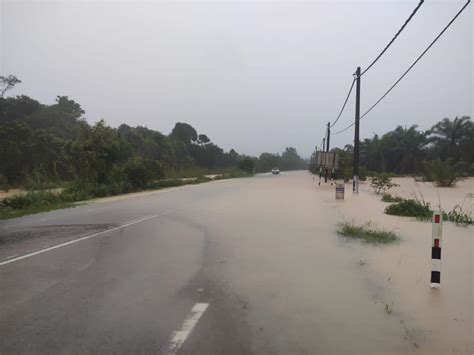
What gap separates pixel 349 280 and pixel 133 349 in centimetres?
361

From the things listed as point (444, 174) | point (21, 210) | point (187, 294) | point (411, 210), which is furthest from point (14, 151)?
point (444, 174)

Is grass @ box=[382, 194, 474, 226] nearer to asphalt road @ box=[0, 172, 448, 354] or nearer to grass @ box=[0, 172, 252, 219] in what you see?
asphalt road @ box=[0, 172, 448, 354]

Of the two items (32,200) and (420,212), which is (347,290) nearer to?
(420,212)

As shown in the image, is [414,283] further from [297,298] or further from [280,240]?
[280,240]

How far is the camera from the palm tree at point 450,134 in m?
51.8

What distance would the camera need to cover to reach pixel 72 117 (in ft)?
178

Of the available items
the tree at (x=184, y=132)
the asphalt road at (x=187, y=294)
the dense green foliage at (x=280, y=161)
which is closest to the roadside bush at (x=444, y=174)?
the asphalt road at (x=187, y=294)

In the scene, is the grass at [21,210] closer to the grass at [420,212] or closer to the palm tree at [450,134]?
the grass at [420,212]

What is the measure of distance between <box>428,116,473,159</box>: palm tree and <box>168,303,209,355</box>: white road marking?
54.7 m

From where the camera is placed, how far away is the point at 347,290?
5.75m

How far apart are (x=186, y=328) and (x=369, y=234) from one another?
675cm

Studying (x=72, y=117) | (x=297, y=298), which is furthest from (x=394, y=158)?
(x=297, y=298)

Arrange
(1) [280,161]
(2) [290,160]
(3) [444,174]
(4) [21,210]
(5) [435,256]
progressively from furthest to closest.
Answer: (2) [290,160] < (1) [280,161] < (3) [444,174] < (4) [21,210] < (5) [435,256]

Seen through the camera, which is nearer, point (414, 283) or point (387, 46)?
point (414, 283)
